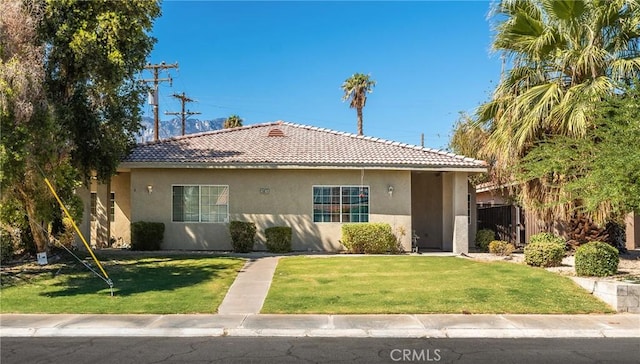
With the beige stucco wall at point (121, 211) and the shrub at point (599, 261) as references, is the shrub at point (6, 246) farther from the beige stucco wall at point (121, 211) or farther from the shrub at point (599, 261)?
the shrub at point (599, 261)

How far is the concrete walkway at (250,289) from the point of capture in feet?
33.5

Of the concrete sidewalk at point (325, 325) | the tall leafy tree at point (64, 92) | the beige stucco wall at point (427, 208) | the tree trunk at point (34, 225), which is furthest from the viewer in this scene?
the beige stucco wall at point (427, 208)

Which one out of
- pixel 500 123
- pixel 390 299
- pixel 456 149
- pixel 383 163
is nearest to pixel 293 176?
pixel 383 163

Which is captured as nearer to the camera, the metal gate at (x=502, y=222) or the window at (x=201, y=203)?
the window at (x=201, y=203)

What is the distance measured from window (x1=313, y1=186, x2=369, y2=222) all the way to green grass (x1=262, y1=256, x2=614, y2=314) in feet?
11.8

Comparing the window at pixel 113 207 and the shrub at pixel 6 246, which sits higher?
the window at pixel 113 207

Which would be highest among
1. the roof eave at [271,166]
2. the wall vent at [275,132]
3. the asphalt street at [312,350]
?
the wall vent at [275,132]

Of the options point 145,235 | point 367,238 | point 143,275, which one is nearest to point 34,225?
point 143,275

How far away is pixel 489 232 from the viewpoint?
20.2 m

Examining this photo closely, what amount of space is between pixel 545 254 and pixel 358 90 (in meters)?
28.4

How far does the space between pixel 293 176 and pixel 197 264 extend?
5.20 metres

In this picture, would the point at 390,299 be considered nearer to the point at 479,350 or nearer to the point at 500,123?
the point at 479,350

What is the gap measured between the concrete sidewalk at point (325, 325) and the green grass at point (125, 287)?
58cm

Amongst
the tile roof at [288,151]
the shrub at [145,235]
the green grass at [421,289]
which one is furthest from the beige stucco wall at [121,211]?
the green grass at [421,289]
